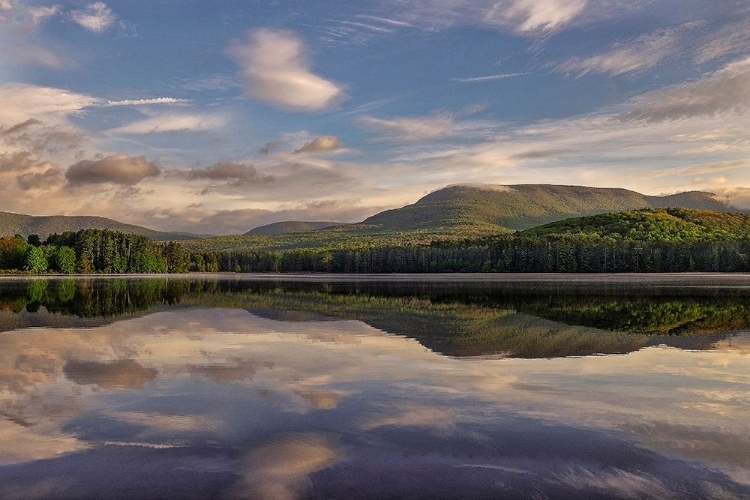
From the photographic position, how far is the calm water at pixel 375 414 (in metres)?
10.0

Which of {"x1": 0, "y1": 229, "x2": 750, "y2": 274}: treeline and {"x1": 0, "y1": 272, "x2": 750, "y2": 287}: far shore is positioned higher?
{"x1": 0, "y1": 229, "x2": 750, "y2": 274}: treeline

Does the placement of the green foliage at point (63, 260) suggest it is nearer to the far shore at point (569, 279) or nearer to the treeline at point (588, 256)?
the far shore at point (569, 279)

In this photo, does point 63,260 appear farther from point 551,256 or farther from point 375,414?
point 375,414

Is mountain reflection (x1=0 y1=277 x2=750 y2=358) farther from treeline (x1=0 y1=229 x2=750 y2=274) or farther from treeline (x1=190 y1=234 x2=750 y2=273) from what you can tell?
treeline (x1=0 y1=229 x2=750 y2=274)

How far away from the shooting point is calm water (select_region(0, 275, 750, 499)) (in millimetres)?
10047

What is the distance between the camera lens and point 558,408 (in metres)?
15.0

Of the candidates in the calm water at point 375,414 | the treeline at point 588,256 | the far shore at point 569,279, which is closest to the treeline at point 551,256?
the treeline at point 588,256

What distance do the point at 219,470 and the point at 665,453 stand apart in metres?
8.23

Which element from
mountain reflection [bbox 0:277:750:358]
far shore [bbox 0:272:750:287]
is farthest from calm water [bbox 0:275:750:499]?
far shore [bbox 0:272:750:287]

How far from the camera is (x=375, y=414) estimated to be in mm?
14398

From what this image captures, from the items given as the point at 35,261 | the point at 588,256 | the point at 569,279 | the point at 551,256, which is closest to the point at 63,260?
the point at 35,261

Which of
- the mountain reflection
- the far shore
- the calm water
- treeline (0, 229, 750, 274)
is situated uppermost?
treeline (0, 229, 750, 274)

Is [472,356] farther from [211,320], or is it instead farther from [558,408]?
[211,320]

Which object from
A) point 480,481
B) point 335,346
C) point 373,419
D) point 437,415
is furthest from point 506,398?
point 335,346
